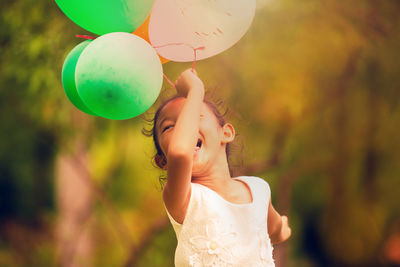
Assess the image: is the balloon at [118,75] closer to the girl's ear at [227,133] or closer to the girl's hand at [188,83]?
the girl's hand at [188,83]

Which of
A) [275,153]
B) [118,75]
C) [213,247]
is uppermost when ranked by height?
[118,75]

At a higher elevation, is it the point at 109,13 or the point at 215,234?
the point at 109,13

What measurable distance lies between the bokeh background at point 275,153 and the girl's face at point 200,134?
5.08ft

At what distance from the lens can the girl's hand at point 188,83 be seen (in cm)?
77

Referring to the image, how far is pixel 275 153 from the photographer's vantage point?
2625 millimetres

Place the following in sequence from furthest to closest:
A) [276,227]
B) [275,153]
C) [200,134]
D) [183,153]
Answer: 1. [275,153]
2. [276,227]
3. [200,134]
4. [183,153]

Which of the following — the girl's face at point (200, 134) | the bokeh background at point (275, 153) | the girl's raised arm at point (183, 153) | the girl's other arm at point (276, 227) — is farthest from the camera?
the bokeh background at point (275, 153)

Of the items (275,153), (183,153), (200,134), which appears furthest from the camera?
(275,153)

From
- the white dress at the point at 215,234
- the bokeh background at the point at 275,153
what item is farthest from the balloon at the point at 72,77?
the bokeh background at the point at 275,153

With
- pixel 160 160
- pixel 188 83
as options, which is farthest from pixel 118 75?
pixel 160 160

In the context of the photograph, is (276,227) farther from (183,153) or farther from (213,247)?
(183,153)

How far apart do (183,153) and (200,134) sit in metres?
0.12

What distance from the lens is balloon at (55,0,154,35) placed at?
0.77m

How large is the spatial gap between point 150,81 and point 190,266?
31cm
